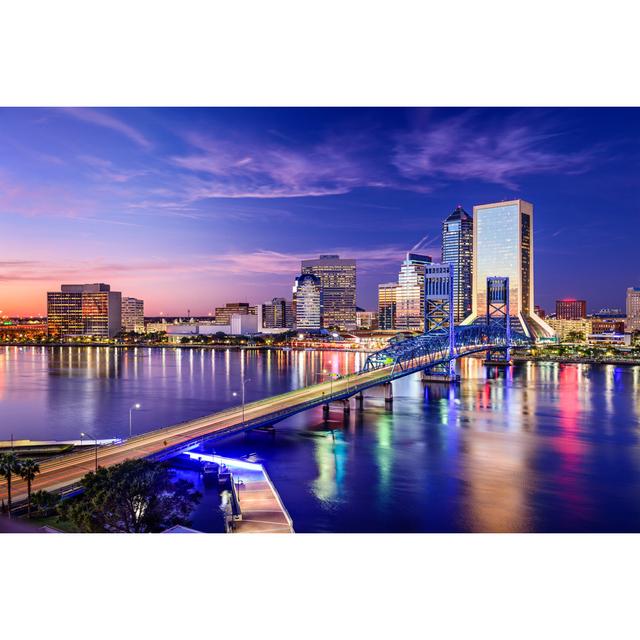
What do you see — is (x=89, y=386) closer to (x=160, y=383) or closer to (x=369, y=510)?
(x=160, y=383)

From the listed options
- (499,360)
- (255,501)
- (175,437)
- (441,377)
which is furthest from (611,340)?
(255,501)

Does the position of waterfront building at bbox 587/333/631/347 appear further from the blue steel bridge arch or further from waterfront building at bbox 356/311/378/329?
waterfront building at bbox 356/311/378/329

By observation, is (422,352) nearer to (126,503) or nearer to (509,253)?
(126,503)

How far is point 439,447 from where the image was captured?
1220 cm

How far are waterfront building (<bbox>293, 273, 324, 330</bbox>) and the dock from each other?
62.8 m

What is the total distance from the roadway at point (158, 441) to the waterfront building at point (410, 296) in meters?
53.3

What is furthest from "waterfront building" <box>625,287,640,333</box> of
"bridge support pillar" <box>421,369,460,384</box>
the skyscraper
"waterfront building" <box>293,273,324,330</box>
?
"bridge support pillar" <box>421,369,460,384</box>

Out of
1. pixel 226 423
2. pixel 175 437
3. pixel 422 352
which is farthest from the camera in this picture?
pixel 422 352

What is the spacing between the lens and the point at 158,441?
9.93 metres

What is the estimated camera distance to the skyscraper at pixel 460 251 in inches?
2753

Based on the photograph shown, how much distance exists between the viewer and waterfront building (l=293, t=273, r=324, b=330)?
73.3m

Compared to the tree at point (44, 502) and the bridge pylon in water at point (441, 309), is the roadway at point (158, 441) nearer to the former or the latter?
the tree at point (44, 502)

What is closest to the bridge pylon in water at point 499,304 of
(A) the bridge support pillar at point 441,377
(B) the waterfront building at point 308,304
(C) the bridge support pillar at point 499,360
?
(C) the bridge support pillar at point 499,360

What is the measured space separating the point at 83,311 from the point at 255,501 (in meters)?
68.3
